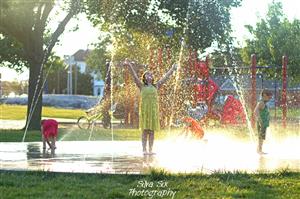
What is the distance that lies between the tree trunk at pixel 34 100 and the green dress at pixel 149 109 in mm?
12244

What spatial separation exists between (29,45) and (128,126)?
229 inches

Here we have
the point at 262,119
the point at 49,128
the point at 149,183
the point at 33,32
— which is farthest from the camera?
the point at 33,32

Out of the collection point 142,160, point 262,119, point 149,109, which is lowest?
point 142,160

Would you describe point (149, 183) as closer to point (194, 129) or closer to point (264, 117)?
point (264, 117)

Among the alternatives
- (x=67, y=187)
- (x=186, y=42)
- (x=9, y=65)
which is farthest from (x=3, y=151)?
(x=9, y=65)

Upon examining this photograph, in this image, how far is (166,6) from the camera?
22.9 meters

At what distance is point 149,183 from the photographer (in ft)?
23.6

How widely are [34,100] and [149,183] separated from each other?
53.4ft

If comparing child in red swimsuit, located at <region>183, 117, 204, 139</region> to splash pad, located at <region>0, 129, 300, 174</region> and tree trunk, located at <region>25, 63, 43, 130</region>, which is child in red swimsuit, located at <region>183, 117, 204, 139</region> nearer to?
splash pad, located at <region>0, 129, 300, 174</region>

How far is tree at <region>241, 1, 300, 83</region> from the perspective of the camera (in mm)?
47344

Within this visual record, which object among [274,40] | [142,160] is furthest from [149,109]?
[274,40]

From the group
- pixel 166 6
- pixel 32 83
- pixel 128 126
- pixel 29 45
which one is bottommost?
pixel 128 126

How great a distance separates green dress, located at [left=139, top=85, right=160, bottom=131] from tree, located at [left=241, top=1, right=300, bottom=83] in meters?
33.4

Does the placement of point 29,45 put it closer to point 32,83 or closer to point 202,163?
point 32,83
